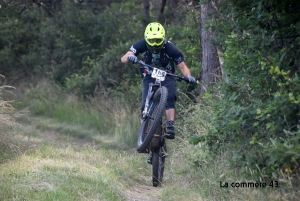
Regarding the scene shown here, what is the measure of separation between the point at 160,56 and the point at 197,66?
10.8 ft

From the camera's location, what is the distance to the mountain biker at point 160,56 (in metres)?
8.27

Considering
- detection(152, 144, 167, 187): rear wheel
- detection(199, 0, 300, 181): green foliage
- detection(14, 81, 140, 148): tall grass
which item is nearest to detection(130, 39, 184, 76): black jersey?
detection(152, 144, 167, 187): rear wheel

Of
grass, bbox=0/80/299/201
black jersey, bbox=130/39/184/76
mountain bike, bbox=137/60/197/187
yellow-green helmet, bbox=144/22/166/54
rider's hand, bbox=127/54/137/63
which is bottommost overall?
grass, bbox=0/80/299/201

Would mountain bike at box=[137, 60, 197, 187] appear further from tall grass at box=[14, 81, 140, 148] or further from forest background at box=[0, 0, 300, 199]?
tall grass at box=[14, 81, 140, 148]

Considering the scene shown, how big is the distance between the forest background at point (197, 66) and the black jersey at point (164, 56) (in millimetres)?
726

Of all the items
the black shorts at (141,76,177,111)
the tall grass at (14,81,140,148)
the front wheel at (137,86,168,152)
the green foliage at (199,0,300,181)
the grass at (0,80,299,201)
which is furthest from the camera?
the tall grass at (14,81,140,148)

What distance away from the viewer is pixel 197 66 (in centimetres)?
1178

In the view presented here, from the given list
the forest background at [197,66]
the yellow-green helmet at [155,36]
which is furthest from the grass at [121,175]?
the yellow-green helmet at [155,36]

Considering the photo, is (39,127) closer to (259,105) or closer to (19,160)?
(19,160)

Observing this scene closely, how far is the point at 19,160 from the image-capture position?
26.3 feet

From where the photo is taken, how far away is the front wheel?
25.3ft

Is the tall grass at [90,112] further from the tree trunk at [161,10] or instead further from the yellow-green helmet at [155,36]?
the yellow-green helmet at [155,36]

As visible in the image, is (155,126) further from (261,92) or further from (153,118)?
(261,92)

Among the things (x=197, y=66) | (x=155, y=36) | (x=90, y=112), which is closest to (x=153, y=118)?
(x=155, y=36)
